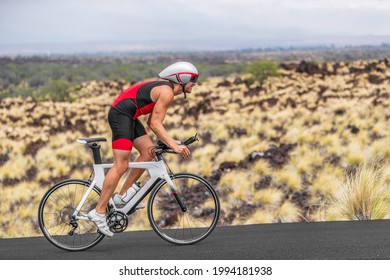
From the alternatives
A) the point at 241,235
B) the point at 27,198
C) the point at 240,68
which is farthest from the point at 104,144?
the point at 240,68

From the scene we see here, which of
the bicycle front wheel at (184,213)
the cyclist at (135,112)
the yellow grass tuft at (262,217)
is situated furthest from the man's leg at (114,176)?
the yellow grass tuft at (262,217)

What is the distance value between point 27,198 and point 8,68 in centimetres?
5837

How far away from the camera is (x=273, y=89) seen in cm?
3788

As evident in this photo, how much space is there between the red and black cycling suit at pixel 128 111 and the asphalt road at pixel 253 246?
3.51ft

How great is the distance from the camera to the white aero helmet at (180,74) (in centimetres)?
624

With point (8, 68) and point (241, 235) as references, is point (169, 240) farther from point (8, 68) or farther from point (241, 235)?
point (8, 68)

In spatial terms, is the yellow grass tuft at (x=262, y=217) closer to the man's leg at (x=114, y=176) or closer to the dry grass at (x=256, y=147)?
the dry grass at (x=256, y=147)

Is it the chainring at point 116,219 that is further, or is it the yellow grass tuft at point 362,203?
the yellow grass tuft at point 362,203

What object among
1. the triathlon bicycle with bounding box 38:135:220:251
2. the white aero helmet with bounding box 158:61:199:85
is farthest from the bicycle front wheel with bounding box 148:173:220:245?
the white aero helmet with bounding box 158:61:199:85

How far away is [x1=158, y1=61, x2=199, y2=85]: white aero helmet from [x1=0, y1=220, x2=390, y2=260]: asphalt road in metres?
1.61

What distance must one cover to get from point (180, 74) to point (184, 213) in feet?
4.70

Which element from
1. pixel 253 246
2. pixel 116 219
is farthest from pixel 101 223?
pixel 253 246

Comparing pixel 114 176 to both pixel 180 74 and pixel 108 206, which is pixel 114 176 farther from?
pixel 180 74

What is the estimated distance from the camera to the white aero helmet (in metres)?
6.24
